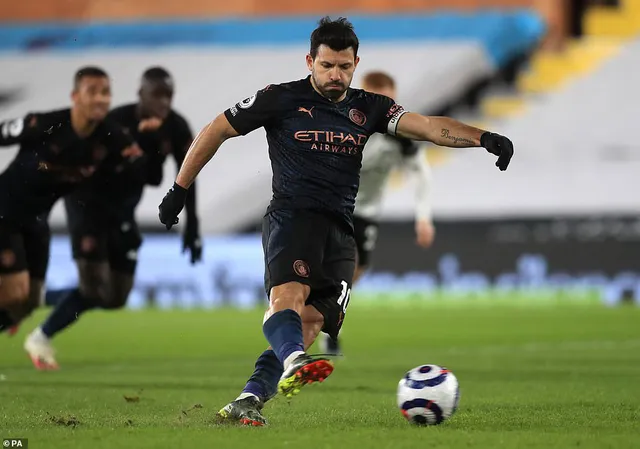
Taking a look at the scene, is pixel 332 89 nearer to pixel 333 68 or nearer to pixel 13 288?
pixel 333 68

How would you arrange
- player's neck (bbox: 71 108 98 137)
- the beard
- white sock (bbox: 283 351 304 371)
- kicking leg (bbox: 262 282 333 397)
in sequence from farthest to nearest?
player's neck (bbox: 71 108 98 137) → the beard → white sock (bbox: 283 351 304 371) → kicking leg (bbox: 262 282 333 397)

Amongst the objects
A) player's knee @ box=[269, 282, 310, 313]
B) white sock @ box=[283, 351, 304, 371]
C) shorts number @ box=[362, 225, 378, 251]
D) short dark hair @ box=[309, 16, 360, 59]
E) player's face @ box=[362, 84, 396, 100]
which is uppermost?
player's face @ box=[362, 84, 396, 100]

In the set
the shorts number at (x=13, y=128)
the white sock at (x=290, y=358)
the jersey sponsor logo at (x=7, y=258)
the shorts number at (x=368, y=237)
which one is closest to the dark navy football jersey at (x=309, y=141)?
the white sock at (x=290, y=358)

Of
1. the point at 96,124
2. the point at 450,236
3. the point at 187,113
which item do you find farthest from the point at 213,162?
the point at 96,124

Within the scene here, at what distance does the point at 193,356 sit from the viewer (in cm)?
1148

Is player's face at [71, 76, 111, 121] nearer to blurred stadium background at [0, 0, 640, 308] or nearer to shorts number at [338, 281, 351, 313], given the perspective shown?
shorts number at [338, 281, 351, 313]

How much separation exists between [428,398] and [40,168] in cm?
415

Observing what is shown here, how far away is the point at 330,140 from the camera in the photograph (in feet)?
19.9

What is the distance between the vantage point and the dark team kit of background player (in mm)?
8633

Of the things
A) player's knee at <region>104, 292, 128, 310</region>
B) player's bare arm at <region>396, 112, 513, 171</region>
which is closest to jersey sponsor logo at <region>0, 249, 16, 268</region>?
player's knee at <region>104, 292, 128, 310</region>

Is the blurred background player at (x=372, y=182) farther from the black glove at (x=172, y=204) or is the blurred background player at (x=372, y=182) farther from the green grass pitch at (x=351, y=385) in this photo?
the black glove at (x=172, y=204)

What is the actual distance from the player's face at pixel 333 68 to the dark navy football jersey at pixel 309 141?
13 centimetres

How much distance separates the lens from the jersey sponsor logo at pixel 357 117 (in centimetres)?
614

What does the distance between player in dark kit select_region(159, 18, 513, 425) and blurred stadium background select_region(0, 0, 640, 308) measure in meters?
13.5
